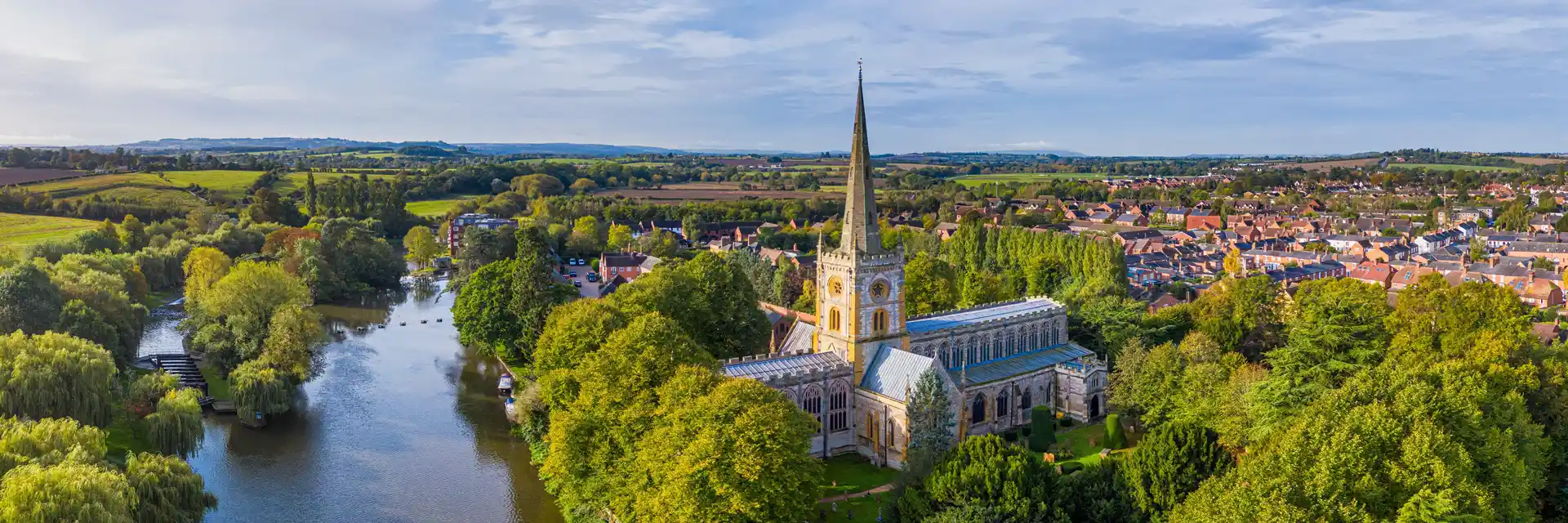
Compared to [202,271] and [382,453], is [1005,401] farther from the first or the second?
[202,271]

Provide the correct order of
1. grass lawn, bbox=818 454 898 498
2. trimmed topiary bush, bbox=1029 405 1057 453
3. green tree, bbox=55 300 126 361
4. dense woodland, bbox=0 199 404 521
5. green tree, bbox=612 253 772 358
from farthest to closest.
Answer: green tree, bbox=612 253 772 358 → green tree, bbox=55 300 126 361 → trimmed topiary bush, bbox=1029 405 1057 453 → grass lawn, bbox=818 454 898 498 → dense woodland, bbox=0 199 404 521

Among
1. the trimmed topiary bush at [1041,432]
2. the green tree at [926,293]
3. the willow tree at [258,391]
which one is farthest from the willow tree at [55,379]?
the green tree at [926,293]

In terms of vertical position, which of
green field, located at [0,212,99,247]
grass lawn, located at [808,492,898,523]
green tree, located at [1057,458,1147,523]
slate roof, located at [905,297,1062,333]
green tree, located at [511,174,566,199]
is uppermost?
green tree, located at [511,174,566,199]

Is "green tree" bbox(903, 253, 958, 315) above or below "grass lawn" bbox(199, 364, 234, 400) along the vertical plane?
above

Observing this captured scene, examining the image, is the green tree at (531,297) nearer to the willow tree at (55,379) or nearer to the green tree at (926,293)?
the willow tree at (55,379)

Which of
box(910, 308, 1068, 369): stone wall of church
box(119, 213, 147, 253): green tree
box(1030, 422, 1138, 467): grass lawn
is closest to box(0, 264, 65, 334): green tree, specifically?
box(119, 213, 147, 253): green tree

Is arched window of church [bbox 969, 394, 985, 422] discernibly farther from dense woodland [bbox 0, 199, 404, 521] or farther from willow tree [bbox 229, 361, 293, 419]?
willow tree [bbox 229, 361, 293, 419]

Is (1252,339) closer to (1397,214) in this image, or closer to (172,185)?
(1397,214)
